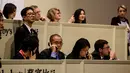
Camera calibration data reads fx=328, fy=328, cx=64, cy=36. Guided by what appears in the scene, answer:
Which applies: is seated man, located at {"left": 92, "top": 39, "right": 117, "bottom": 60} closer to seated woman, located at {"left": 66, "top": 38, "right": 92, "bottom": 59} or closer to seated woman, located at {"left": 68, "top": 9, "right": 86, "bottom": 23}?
seated woman, located at {"left": 66, "top": 38, "right": 92, "bottom": 59}

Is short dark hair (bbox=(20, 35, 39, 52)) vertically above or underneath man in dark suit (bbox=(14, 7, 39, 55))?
underneath

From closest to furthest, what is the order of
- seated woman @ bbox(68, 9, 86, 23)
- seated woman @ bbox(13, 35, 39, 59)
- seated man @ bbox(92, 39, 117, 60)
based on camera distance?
seated woman @ bbox(13, 35, 39, 59) < seated man @ bbox(92, 39, 117, 60) < seated woman @ bbox(68, 9, 86, 23)

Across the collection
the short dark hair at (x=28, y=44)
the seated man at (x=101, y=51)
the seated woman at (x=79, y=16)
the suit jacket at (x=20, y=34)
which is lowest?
the seated man at (x=101, y=51)

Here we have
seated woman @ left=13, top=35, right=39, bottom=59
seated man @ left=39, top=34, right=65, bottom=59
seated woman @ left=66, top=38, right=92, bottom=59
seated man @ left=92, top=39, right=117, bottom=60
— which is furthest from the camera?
seated man @ left=92, top=39, right=117, bottom=60

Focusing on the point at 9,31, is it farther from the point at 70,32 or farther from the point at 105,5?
the point at 105,5

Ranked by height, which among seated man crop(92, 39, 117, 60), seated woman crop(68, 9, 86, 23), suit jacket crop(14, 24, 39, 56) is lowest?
seated man crop(92, 39, 117, 60)

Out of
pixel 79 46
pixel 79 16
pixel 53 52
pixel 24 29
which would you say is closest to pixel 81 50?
pixel 79 46

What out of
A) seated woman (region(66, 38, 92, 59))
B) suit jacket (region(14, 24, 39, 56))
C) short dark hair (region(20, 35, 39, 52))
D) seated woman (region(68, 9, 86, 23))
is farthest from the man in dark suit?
seated woman (region(68, 9, 86, 23))

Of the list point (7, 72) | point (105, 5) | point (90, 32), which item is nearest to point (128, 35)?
point (90, 32)

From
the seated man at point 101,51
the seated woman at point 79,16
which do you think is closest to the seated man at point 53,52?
the seated man at point 101,51

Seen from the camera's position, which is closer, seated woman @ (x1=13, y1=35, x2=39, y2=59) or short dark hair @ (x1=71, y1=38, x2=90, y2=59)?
seated woman @ (x1=13, y1=35, x2=39, y2=59)

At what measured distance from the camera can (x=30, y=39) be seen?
362cm

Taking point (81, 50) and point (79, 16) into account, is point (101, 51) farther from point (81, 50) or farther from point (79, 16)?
point (79, 16)

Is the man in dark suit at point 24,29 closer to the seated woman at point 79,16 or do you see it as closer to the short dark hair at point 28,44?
the short dark hair at point 28,44
